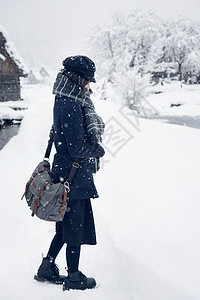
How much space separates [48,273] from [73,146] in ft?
3.96

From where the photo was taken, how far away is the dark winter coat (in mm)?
2162

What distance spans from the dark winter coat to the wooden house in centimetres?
1040

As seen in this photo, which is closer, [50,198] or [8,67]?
[50,198]

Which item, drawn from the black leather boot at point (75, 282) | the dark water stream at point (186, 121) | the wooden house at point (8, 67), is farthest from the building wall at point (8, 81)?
the black leather boot at point (75, 282)

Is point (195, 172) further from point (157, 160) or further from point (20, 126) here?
point (20, 126)

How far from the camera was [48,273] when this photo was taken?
258 cm

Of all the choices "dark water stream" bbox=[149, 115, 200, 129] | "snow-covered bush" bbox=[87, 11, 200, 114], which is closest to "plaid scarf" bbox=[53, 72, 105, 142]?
"dark water stream" bbox=[149, 115, 200, 129]

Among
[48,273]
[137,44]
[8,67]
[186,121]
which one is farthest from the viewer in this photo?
[137,44]

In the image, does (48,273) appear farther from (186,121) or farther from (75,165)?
(186,121)

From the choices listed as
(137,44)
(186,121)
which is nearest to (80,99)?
(186,121)

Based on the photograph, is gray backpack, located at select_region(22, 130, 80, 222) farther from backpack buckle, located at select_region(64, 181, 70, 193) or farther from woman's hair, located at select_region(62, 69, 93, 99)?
woman's hair, located at select_region(62, 69, 93, 99)

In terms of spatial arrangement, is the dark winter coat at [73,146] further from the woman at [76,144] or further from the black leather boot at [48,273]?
the black leather boot at [48,273]

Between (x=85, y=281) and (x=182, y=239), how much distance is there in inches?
38.8

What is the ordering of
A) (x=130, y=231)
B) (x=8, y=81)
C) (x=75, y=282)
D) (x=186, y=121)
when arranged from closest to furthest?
(x=75, y=282) < (x=130, y=231) < (x=8, y=81) < (x=186, y=121)
